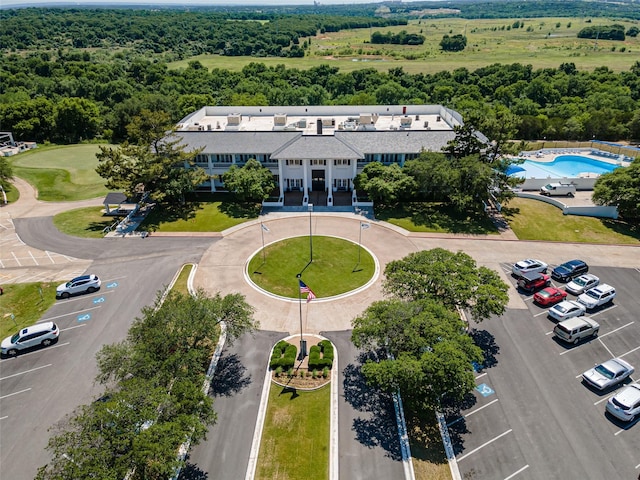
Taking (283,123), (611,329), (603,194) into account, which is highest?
(283,123)

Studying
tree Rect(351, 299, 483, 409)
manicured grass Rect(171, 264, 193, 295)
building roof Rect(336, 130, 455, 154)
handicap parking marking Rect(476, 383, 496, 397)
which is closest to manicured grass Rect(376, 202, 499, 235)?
building roof Rect(336, 130, 455, 154)

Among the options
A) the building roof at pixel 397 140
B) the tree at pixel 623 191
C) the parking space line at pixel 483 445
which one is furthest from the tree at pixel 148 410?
the tree at pixel 623 191

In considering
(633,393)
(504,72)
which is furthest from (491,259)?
(504,72)

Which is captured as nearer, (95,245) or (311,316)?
(311,316)

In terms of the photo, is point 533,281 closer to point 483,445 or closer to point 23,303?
point 483,445

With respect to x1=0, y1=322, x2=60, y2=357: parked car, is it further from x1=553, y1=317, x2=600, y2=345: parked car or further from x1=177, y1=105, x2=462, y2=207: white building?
x1=553, y1=317, x2=600, y2=345: parked car

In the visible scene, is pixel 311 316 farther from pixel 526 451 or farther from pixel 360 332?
pixel 526 451
